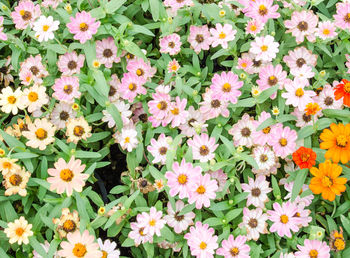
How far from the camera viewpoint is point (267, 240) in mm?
2283

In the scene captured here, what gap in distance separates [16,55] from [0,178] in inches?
33.9

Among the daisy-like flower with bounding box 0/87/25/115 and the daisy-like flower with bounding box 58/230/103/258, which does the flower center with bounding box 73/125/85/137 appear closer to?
the daisy-like flower with bounding box 0/87/25/115

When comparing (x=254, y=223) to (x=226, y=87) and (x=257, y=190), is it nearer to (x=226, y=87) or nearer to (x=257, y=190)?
A: (x=257, y=190)

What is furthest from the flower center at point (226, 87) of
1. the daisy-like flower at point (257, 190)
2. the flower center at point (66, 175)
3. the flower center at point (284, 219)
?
the flower center at point (66, 175)

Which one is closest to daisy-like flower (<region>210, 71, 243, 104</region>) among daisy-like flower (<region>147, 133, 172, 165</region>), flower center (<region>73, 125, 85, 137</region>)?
daisy-like flower (<region>147, 133, 172, 165</region>)

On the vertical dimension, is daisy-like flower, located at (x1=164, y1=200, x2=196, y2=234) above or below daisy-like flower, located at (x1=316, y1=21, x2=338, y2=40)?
below

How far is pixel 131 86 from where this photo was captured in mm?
2439

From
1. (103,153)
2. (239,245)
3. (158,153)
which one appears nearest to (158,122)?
(158,153)

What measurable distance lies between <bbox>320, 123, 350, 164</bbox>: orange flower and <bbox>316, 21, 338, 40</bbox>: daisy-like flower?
0.72 metres

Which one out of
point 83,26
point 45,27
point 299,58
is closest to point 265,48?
point 299,58

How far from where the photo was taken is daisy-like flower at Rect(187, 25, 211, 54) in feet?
8.54

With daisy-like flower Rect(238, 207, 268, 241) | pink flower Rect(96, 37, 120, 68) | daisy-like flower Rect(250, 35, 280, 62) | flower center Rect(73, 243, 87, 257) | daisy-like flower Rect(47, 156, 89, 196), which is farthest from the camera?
pink flower Rect(96, 37, 120, 68)

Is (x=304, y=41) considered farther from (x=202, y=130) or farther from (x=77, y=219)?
(x=77, y=219)

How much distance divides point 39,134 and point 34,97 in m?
0.26
